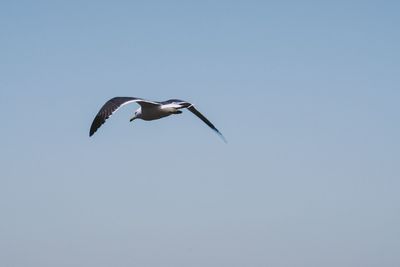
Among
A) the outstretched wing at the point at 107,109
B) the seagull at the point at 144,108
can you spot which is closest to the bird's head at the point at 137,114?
the seagull at the point at 144,108

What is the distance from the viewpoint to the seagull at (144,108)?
134ft

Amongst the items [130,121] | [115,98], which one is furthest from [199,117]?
[115,98]

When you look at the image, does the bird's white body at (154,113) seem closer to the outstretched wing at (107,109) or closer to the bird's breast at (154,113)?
the bird's breast at (154,113)

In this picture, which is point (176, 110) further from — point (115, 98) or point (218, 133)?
point (218, 133)

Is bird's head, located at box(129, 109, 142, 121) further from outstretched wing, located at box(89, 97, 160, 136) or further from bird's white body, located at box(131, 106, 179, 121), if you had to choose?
outstretched wing, located at box(89, 97, 160, 136)

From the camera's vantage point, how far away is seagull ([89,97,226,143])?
→ 40.8 meters

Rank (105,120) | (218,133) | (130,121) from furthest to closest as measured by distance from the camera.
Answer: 1. (218,133)
2. (130,121)
3. (105,120)

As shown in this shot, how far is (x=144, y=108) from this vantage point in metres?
43.7

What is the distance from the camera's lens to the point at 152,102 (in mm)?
41969

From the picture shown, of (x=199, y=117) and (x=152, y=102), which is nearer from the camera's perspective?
(x=152, y=102)

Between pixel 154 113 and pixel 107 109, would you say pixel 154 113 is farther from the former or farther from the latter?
pixel 107 109

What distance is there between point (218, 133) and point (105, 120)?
1156 cm

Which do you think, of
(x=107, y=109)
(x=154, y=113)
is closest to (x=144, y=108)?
(x=154, y=113)

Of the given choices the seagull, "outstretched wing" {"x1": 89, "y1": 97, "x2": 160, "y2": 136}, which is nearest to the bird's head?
the seagull
